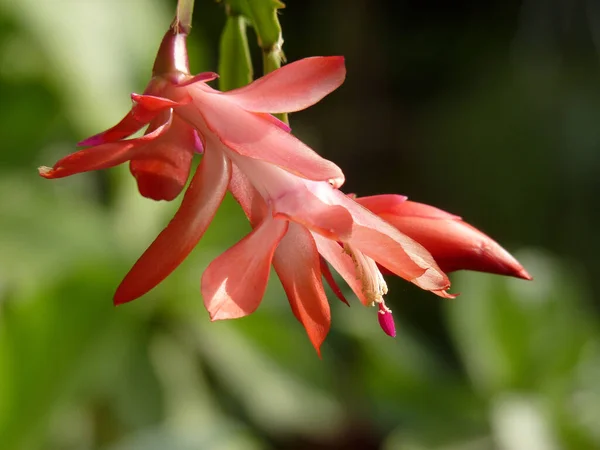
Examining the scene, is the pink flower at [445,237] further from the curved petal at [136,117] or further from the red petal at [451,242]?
the curved petal at [136,117]

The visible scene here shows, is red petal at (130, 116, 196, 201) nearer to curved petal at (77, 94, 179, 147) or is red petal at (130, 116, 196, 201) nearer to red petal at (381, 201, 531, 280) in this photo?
curved petal at (77, 94, 179, 147)

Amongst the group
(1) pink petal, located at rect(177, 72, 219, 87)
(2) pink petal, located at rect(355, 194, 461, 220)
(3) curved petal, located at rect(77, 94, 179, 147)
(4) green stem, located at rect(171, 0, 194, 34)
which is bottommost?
(2) pink petal, located at rect(355, 194, 461, 220)

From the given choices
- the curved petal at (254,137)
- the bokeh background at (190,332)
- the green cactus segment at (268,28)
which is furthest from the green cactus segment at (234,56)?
the bokeh background at (190,332)

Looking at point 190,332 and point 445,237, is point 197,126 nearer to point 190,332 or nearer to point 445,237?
point 445,237

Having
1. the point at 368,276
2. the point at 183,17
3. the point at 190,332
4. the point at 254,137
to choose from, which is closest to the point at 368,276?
the point at 368,276

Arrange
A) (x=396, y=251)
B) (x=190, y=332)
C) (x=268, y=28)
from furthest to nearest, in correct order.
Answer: (x=190, y=332) → (x=268, y=28) → (x=396, y=251)

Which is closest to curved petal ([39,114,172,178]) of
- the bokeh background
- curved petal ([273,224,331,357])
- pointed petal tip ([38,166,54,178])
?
pointed petal tip ([38,166,54,178])

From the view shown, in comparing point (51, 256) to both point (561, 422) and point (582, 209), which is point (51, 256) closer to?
point (561, 422)
